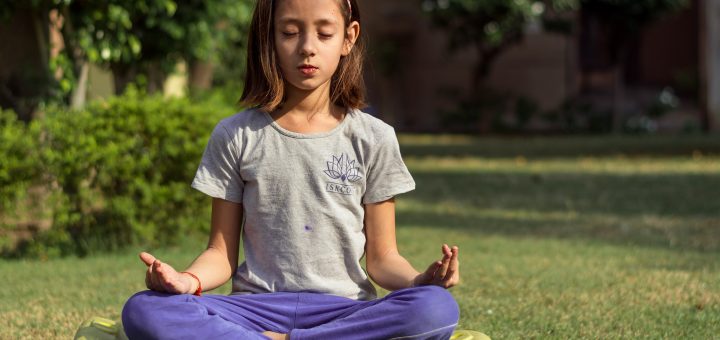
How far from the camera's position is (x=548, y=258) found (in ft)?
21.6

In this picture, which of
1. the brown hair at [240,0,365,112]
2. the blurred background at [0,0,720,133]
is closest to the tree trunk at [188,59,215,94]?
the blurred background at [0,0,720,133]

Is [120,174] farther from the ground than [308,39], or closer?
closer

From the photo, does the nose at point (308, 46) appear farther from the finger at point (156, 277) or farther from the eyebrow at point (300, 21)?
the finger at point (156, 277)

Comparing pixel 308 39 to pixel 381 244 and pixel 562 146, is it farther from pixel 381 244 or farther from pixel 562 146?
pixel 562 146

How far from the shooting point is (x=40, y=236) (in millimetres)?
6609

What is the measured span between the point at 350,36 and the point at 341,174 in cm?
46

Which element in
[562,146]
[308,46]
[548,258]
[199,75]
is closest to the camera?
[308,46]

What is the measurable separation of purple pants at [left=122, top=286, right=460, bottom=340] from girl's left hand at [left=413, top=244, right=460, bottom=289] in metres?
0.03

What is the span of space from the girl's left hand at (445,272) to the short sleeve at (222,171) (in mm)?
671

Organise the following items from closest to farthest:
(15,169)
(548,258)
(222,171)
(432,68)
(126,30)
A: 1. (222,171)
2. (15,169)
3. (548,258)
4. (126,30)
5. (432,68)

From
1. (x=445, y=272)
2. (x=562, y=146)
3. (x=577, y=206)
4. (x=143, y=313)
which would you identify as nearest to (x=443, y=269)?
(x=445, y=272)

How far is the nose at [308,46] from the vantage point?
3514mm

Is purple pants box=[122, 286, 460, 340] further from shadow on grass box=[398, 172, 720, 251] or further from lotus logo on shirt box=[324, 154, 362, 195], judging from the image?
shadow on grass box=[398, 172, 720, 251]

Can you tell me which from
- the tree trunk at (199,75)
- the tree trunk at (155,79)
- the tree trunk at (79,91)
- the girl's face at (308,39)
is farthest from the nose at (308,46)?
the tree trunk at (199,75)
